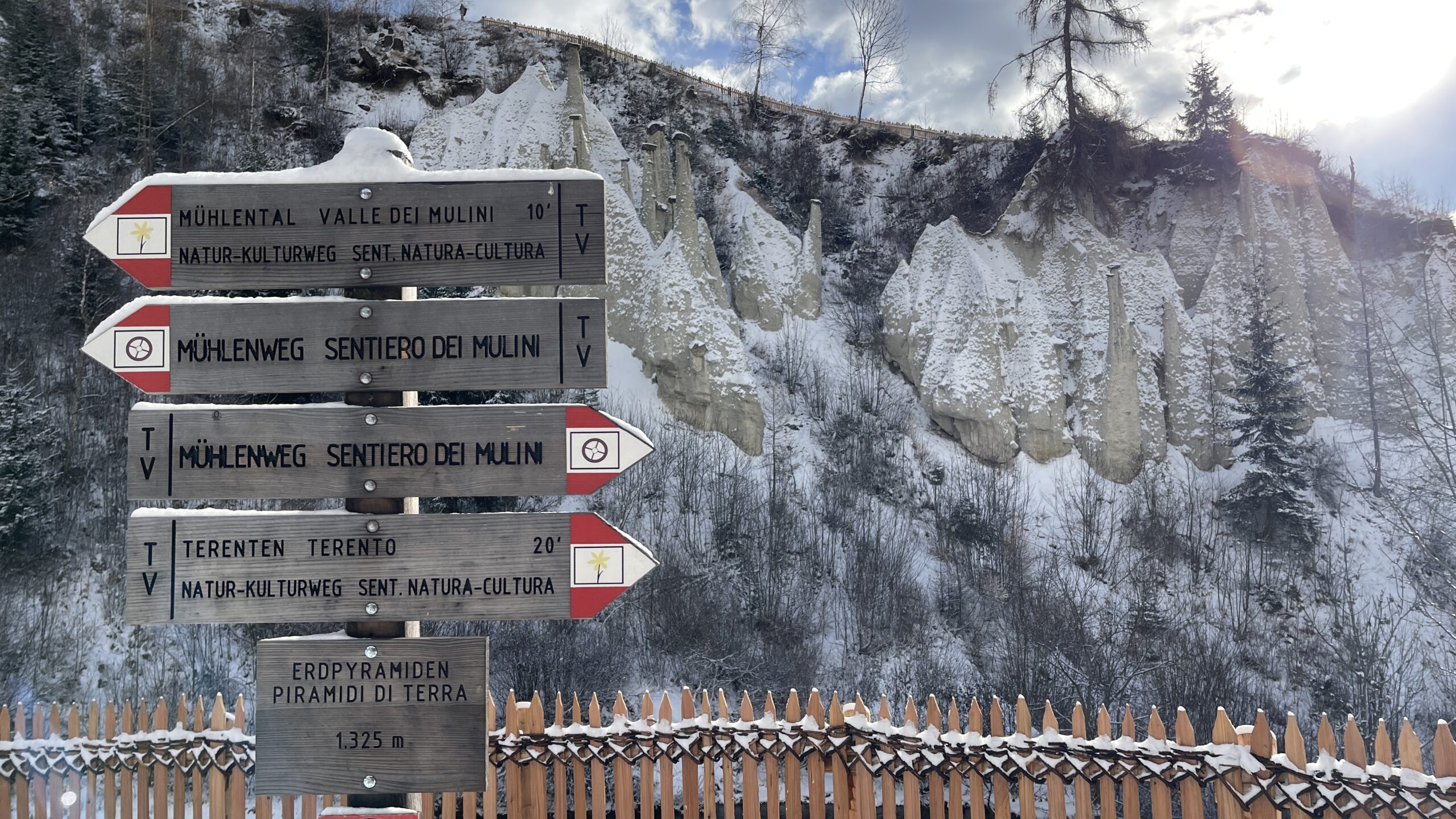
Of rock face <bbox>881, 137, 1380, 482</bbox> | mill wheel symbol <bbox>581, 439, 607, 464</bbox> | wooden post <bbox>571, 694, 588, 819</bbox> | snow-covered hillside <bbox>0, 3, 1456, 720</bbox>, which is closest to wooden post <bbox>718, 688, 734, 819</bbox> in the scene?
wooden post <bbox>571, 694, 588, 819</bbox>

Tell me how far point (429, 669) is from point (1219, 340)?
2083cm

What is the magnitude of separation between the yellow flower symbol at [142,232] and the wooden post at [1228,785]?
16.8 feet

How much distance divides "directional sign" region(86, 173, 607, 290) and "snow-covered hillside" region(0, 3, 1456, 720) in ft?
26.7

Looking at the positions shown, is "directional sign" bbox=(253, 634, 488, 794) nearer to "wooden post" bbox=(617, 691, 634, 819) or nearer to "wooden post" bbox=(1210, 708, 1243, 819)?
"wooden post" bbox=(617, 691, 634, 819)

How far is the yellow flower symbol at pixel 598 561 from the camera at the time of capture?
9.19 ft

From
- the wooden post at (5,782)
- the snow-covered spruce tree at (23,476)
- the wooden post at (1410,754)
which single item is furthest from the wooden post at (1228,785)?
the snow-covered spruce tree at (23,476)

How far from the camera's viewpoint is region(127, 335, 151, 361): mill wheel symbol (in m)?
2.79

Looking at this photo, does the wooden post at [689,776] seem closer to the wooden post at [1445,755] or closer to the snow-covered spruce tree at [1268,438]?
the wooden post at [1445,755]

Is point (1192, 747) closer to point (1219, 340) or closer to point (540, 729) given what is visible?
point (540, 729)

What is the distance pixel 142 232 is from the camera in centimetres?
288

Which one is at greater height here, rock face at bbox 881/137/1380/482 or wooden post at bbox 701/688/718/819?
rock face at bbox 881/137/1380/482

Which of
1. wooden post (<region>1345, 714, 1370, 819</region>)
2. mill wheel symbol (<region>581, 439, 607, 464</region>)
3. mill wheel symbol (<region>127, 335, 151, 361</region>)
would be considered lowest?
wooden post (<region>1345, 714, 1370, 819</region>)

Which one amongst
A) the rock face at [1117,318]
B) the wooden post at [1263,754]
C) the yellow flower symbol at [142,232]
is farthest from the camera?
the rock face at [1117,318]

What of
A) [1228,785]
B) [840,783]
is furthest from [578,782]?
[1228,785]
